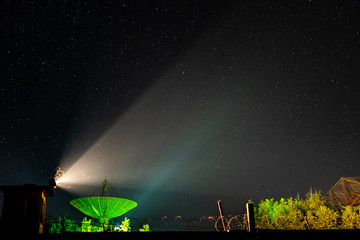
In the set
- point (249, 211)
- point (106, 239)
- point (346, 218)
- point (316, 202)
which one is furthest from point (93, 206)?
point (316, 202)

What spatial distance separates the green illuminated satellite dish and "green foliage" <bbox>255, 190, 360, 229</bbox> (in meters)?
11.8

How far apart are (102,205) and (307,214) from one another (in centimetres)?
2349

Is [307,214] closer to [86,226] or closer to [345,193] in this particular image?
[345,193]

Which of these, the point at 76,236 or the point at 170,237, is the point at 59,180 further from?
the point at 170,237

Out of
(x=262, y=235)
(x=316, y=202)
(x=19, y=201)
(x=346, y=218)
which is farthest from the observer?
(x=316, y=202)

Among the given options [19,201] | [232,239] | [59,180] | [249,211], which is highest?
[59,180]

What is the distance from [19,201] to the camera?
10969 mm

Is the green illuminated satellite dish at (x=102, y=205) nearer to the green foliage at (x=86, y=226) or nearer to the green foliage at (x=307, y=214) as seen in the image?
the green foliage at (x=86, y=226)

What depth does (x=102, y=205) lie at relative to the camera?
17859mm

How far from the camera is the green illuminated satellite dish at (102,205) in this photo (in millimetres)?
17531

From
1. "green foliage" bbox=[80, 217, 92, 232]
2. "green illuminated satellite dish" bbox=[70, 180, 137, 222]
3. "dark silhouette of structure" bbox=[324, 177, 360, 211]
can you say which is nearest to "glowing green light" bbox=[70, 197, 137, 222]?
"green illuminated satellite dish" bbox=[70, 180, 137, 222]

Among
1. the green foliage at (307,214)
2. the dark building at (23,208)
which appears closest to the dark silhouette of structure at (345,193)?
the green foliage at (307,214)

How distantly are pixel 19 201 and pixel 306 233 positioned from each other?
9.41 m

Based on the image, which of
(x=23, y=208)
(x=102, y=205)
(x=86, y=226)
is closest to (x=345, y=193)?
(x=102, y=205)
